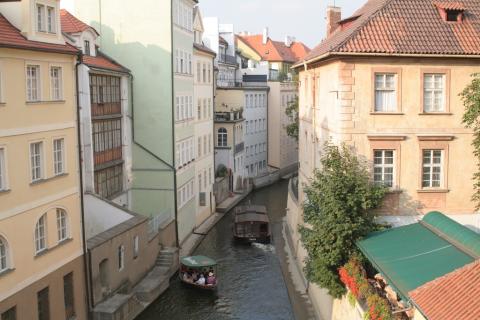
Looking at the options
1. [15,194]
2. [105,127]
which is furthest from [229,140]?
[15,194]

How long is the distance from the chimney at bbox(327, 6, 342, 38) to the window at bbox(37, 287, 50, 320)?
21029 mm

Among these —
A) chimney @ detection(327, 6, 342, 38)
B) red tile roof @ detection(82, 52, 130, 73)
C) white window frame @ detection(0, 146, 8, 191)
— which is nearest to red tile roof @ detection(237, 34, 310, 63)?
red tile roof @ detection(82, 52, 130, 73)

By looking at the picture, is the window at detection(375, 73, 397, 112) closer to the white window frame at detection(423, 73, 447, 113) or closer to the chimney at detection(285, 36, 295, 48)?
the white window frame at detection(423, 73, 447, 113)

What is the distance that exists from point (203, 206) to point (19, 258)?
28.0 meters

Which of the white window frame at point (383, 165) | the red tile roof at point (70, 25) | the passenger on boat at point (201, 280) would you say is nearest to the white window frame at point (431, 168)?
the white window frame at point (383, 165)

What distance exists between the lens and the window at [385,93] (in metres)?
→ 24.0

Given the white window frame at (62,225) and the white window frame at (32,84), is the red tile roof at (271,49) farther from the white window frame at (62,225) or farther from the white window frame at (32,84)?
the white window frame at (32,84)

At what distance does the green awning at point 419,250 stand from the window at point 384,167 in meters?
2.04

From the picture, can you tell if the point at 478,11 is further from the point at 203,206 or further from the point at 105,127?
the point at 203,206

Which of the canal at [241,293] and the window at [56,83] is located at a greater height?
the window at [56,83]

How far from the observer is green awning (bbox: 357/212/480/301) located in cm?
1764

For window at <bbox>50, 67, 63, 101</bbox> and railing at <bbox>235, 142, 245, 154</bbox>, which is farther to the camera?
railing at <bbox>235, 142, 245, 154</bbox>

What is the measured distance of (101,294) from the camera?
27328 mm

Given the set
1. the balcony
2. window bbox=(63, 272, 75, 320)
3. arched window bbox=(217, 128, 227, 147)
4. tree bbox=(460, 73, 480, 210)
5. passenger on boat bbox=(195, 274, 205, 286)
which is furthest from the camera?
the balcony
